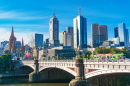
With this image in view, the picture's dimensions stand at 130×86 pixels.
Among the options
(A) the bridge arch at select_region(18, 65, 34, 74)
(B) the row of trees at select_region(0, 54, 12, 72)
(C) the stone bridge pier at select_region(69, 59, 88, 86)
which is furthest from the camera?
(A) the bridge arch at select_region(18, 65, 34, 74)

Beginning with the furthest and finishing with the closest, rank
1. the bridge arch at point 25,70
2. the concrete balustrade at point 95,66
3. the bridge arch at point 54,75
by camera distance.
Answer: the bridge arch at point 25,70, the bridge arch at point 54,75, the concrete balustrade at point 95,66

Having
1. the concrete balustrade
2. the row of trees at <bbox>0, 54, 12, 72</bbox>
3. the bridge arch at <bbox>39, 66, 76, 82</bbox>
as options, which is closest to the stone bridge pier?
the concrete balustrade

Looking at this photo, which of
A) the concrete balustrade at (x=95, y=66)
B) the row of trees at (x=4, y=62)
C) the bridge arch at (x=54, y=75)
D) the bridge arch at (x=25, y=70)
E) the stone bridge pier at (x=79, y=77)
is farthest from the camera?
the bridge arch at (x=25, y=70)

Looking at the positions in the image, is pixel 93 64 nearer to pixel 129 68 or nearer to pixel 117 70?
pixel 117 70

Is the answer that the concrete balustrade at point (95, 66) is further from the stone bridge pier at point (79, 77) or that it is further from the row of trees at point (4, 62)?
the row of trees at point (4, 62)

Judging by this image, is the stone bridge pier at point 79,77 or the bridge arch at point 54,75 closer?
the stone bridge pier at point 79,77

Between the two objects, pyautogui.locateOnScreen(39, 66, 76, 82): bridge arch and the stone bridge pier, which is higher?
the stone bridge pier

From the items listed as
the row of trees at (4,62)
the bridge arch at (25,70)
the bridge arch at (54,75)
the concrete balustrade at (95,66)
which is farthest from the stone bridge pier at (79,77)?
the row of trees at (4,62)

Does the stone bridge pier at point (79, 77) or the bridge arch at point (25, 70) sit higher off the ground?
the stone bridge pier at point (79, 77)

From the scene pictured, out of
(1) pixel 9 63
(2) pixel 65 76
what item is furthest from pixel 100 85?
(1) pixel 9 63

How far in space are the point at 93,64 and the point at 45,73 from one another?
37583 mm

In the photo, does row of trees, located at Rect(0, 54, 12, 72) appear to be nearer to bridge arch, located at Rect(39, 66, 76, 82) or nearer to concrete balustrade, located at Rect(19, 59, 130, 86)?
bridge arch, located at Rect(39, 66, 76, 82)

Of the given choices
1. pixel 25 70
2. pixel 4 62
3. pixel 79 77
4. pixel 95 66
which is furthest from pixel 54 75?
pixel 4 62

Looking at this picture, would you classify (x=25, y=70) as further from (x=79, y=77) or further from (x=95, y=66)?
(x=95, y=66)
